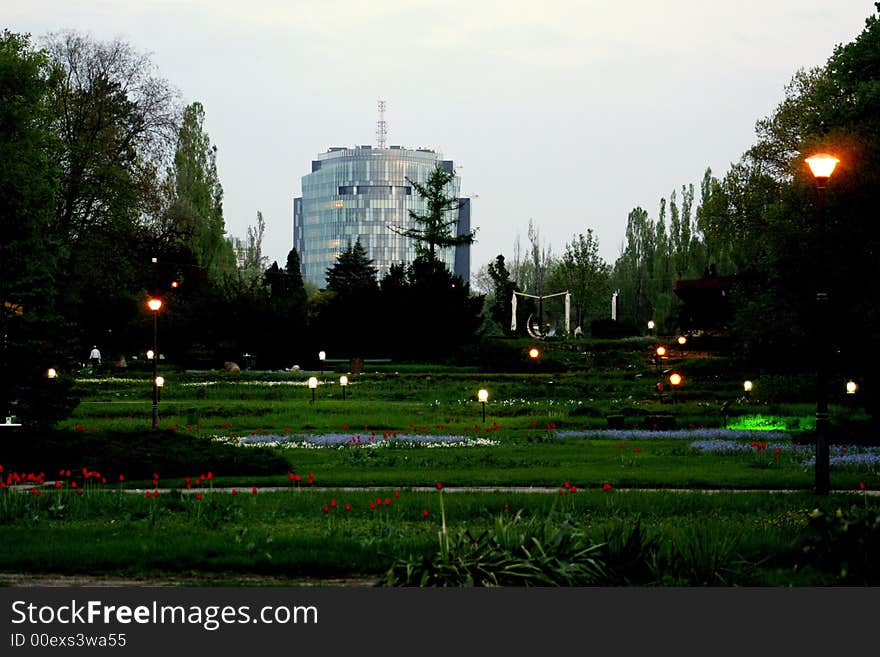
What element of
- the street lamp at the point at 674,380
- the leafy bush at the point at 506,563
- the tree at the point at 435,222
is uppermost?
the tree at the point at 435,222

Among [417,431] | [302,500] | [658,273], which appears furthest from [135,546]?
[658,273]

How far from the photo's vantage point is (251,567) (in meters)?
11.2

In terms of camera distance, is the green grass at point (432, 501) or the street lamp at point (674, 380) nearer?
the green grass at point (432, 501)

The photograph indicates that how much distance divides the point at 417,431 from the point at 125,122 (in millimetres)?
31891

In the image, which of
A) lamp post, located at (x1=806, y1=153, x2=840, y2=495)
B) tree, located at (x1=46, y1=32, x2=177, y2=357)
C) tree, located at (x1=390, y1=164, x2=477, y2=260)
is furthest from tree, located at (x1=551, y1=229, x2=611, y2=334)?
lamp post, located at (x1=806, y1=153, x2=840, y2=495)

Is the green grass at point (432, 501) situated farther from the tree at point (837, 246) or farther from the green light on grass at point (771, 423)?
the tree at point (837, 246)

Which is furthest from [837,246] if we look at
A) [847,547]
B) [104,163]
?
[104,163]

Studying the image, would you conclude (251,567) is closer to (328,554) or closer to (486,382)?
(328,554)

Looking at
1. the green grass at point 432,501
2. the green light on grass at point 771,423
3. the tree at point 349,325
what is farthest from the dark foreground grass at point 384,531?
the tree at point 349,325

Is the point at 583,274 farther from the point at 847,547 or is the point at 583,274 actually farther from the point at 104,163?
the point at 847,547

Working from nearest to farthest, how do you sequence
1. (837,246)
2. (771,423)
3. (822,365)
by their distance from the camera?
(822,365) < (837,246) < (771,423)

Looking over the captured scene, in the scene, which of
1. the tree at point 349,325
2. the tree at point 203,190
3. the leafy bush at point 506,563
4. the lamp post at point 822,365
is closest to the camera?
the leafy bush at point 506,563

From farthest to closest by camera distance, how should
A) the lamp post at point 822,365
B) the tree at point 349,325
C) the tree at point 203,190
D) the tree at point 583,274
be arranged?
the tree at point 583,274 < the tree at point 203,190 < the tree at point 349,325 < the lamp post at point 822,365

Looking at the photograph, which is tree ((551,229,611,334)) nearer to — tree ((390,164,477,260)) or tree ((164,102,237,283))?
tree ((390,164,477,260))
